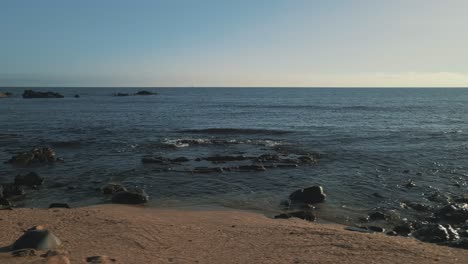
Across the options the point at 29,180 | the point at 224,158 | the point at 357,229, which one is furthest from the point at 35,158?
the point at 357,229

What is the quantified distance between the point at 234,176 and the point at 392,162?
11.2 meters

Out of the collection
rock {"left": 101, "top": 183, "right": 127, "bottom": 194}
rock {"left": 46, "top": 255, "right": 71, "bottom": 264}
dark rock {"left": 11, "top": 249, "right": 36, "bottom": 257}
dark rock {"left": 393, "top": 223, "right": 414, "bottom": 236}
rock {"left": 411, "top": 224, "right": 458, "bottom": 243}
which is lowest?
rock {"left": 101, "top": 183, "right": 127, "bottom": 194}

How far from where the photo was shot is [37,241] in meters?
10.3

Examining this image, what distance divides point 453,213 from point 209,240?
31.8 feet

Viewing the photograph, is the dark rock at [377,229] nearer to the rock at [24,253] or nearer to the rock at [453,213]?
the rock at [453,213]

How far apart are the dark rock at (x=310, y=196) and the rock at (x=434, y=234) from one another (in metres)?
4.59

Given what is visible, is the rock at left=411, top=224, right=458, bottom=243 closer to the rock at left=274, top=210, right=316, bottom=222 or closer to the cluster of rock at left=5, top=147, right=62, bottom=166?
the rock at left=274, top=210, right=316, bottom=222

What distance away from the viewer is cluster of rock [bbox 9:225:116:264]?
965cm

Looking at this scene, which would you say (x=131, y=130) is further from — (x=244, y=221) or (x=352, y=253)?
(x=352, y=253)

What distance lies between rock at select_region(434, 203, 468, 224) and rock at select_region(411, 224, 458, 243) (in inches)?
59.7

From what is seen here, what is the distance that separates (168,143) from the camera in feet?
112

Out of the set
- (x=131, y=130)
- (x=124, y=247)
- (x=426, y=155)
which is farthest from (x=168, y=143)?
(x=124, y=247)

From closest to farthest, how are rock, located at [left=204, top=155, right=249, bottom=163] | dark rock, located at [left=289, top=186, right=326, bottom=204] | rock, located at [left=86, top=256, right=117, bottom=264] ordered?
rock, located at [left=86, top=256, right=117, bottom=264]
dark rock, located at [left=289, top=186, right=326, bottom=204]
rock, located at [left=204, top=155, right=249, bottom=163]

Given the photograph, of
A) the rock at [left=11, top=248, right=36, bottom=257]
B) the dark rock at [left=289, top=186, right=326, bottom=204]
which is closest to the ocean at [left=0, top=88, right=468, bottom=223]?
the dark rock at [left=289, top=186, right=326, bottom=204]
